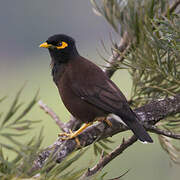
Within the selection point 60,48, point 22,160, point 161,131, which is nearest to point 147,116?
point 161,131

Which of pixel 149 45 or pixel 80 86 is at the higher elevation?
pixel 149 45

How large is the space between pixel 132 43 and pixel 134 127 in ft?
1.02

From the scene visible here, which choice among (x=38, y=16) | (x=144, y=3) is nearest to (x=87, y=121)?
(x=144, y=3)

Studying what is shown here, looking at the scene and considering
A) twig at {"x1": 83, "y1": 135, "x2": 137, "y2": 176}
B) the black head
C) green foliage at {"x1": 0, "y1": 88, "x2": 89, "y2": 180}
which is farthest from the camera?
the black head

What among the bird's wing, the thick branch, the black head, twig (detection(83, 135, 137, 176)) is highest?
the black head

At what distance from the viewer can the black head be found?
204cm

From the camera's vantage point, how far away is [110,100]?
1.80m

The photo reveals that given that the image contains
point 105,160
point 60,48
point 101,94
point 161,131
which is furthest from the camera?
point 60,48

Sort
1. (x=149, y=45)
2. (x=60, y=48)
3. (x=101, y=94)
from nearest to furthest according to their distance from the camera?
(x=149, y=45) → (x=101, y=94) → (x=60, y=48)

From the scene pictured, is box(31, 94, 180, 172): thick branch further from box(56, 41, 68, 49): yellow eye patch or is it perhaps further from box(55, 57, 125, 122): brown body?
box(56, 41, 68, 49): yellow eye patch

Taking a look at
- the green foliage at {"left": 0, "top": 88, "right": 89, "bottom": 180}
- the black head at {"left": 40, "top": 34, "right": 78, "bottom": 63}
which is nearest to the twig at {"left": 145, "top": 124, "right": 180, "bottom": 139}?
the green foliage at {"left": 0, "top": 88, "right": 89, "bottom": 180}

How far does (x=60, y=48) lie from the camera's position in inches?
81.4

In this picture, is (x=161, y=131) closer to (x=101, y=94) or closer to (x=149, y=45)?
(x=149, y=45)

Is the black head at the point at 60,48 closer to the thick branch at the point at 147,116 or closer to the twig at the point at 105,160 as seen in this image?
the thick branch at the point at 147,116
